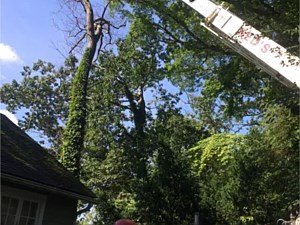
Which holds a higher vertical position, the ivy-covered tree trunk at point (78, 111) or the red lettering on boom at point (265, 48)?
the ivy-covered tree trunk at point (78, 111)

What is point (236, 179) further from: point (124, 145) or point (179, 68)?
point (124, 145)

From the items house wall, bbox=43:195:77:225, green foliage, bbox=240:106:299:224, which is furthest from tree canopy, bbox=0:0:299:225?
house wall, bbox=43:195:77:225

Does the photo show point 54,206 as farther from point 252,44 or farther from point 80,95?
point 80,95

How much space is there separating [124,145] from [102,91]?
12.3 ft

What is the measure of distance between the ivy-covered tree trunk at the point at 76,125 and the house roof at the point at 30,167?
4.39 m

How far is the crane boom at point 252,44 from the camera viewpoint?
335 inches

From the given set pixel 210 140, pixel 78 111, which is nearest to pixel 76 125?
pixel 78 111

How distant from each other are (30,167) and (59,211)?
1.63 m

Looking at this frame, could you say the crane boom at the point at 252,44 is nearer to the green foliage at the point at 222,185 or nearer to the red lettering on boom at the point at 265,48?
the red lettering on boom at the point at 265,48

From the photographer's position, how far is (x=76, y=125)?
19.0 m

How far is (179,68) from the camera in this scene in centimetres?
Result: 1579

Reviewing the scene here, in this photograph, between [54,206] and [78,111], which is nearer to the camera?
[54,206]

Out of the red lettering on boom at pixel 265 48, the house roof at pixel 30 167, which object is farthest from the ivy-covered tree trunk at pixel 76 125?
the red lettering on boom at pixel 265 48

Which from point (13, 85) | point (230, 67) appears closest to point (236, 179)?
point (230, 67)
